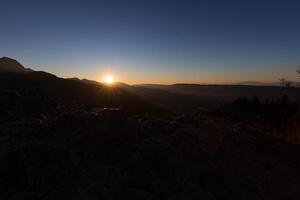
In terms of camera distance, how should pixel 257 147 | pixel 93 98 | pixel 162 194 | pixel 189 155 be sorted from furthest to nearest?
pixel 93 98 < pixel 257 147 < pixel 189 155 < pixel 162 194

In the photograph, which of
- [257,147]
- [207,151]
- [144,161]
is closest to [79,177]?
[144,161]

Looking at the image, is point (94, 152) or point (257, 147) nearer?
point (94, 152)

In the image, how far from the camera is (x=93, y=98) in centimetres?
4797

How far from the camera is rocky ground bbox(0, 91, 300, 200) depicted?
670 cm

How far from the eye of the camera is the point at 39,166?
6.91 metres

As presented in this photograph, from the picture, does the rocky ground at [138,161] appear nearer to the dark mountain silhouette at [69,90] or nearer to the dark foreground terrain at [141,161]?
the dark foreground terrain at [141,161]

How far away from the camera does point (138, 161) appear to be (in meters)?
7.62

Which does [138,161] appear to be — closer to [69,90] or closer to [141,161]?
[141,161]

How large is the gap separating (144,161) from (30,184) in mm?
2408

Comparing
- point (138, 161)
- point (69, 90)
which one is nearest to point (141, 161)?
point (138, 161)

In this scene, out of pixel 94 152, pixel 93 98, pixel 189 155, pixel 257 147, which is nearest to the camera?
pixel 94 152

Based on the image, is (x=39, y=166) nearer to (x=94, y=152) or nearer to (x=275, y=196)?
(x=94, y=152)

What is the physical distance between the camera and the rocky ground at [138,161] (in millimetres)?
6695

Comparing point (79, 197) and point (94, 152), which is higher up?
point (94, 152)
